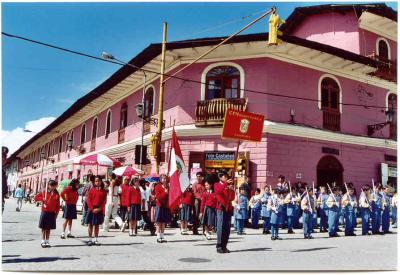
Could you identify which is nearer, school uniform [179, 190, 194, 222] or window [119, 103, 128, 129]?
school uniform [179, 190, 194, 222]

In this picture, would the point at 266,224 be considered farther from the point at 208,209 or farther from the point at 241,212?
the point at 208,209

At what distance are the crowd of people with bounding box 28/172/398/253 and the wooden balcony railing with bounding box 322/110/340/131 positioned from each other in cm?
318

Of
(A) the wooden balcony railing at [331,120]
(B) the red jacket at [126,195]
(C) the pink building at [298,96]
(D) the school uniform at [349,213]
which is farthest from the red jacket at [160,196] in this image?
(A) the wooden balcony railing at [331,120]

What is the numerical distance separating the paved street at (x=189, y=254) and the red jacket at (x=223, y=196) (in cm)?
91

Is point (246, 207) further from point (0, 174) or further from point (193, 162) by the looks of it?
point (0, 174)

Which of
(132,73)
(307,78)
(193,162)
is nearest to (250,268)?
(193,162)

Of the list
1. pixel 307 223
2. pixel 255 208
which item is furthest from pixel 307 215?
pixel 255 208

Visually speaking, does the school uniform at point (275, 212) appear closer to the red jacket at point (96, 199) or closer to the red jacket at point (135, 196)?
the red jacket at point (135, 196)

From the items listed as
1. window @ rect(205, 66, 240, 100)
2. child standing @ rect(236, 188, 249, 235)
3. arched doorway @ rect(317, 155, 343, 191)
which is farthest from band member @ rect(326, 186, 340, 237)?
window @ rect(205, 66, 240, 100)

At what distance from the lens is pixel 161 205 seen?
9.82 m

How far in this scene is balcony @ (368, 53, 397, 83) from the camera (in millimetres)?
17016

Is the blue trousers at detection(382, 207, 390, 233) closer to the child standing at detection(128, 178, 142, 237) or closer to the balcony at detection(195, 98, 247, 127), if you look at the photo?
the balcony at detection(195, 98, 247, 127)

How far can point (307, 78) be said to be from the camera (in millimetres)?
16047

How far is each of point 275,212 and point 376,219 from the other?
400cm
